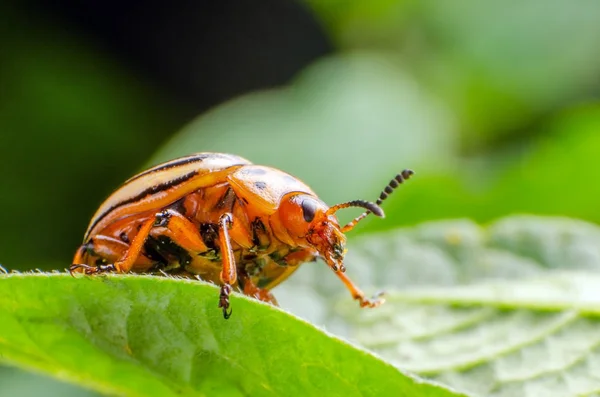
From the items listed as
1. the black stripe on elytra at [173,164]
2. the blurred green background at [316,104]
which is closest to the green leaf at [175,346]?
the black stripe on elytra at [173,164]

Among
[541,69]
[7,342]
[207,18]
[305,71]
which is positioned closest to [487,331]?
[7,342]

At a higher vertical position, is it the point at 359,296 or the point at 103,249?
the point at 359,296

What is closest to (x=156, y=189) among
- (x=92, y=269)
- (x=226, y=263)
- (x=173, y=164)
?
(x=173, y=164)

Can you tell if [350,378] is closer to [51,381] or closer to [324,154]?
[51,381]

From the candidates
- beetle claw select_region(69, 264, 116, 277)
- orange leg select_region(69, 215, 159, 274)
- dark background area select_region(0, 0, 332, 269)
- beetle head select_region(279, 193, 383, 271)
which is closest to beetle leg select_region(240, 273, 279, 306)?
beetle head select_region(279, 193, 383, 271)

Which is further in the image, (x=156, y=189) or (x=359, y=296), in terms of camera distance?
(x=359, y=296)

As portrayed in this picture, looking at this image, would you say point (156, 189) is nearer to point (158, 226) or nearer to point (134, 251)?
point (158, 226)

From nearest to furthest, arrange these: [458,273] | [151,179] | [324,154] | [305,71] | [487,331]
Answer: [151,179] < [487,331] < [458,273] < [324,154] < [305,71]
